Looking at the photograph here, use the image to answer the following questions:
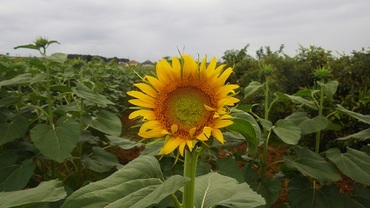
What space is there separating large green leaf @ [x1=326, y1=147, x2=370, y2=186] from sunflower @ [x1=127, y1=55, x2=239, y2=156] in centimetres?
105

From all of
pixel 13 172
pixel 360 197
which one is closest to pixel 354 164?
pixel 360 197

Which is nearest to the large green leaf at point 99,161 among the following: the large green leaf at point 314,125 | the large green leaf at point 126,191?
the large green leaf at point 314,125

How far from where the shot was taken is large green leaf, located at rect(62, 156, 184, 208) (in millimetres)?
968

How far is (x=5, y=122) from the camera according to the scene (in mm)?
2447

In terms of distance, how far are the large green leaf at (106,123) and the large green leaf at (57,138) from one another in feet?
0.67

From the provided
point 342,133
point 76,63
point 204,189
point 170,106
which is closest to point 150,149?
point 204,189

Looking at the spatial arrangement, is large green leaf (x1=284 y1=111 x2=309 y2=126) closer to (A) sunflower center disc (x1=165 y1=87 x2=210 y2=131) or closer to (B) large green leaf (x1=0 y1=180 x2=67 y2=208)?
(A) sunflower center disc (x1=165 y1=87 x2=210 y2=131)

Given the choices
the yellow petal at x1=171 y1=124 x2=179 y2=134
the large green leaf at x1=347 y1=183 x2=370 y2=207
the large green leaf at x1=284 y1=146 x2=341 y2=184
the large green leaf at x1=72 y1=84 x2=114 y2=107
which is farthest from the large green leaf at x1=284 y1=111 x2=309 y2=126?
the yellow petal at x1=171 y1=124 x2=179 y2=134

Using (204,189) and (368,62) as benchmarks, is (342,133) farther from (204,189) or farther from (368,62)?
(204,189)

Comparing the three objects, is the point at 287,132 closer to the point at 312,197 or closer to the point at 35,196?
the point at 312,197

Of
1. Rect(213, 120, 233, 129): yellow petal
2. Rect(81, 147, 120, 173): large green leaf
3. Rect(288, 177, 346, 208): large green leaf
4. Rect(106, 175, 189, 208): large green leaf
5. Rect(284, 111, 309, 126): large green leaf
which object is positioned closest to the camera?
Rect(106, 175, 189, 208): large green leaf

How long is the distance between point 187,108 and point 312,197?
1251 mm

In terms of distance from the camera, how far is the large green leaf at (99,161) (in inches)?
92.0

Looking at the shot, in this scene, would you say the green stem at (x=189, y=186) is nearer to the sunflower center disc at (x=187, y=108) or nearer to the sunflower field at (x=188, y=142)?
the sunflower field at (x=188, y=142)
